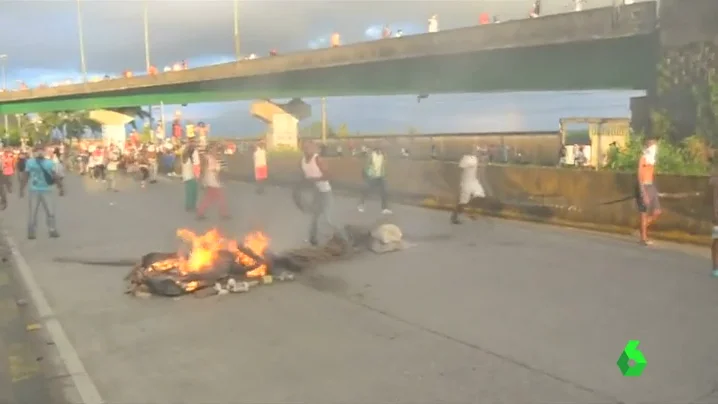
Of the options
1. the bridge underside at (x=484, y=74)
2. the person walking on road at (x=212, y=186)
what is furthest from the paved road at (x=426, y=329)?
the bridge underside at (x=484, y=74)

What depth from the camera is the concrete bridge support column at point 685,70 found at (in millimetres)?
13711

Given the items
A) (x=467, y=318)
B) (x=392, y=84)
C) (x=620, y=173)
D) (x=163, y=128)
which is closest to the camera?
(x=467, y=318)

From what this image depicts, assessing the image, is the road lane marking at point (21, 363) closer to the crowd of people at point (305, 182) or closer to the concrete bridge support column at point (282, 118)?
the crowd of people at point (305, 182)

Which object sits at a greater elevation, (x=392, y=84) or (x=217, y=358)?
(x=392, y=84)

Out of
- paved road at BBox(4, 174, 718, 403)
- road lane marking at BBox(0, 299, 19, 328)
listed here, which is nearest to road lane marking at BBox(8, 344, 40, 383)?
paved road at BBox(4, 174, 718, 403)

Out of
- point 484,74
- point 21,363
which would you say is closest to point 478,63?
point 484,74

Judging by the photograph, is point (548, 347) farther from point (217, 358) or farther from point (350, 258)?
point (350, 258)

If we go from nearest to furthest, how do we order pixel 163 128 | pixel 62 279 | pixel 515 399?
1. pixel 515 399
2. pixel 62 279
3. pixel 163 128

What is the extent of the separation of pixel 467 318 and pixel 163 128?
49100 mm

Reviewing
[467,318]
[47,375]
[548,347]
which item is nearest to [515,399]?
[548,347]

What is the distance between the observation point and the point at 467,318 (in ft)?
22.0

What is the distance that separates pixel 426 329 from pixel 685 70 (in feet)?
36.3

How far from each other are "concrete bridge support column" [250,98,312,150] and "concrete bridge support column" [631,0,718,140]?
20340mm

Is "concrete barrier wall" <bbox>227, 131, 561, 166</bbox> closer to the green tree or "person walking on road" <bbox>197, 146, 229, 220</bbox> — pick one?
"person walking on road" <bbox>197, 146, 229, 220</bbox>
